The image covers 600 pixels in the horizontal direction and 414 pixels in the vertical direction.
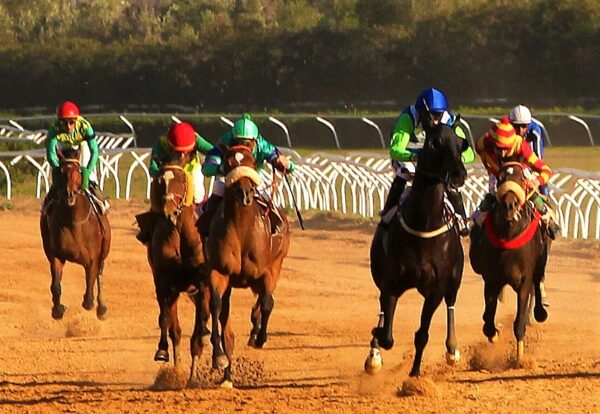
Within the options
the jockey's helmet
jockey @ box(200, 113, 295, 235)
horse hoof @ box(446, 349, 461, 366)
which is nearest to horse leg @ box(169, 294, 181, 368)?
jockey @ box(200, 113, 295, 235)

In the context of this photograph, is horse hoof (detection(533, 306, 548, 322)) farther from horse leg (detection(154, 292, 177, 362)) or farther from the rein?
horse leg (detection(154, 292, 177, 362))

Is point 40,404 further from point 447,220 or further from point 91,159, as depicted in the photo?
point 91,159

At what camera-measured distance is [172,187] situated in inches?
429

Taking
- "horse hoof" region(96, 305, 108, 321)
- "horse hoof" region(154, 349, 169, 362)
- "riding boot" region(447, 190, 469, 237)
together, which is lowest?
"horse hoof" region(96, 305, 108, 321)

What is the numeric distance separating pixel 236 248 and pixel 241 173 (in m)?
0.65

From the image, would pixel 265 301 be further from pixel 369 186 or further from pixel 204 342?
pixel 369 186

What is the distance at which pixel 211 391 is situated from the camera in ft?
35.0

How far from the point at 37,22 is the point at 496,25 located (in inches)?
1012

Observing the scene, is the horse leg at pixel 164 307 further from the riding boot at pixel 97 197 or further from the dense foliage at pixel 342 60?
the dense foliage at pixel 342 60

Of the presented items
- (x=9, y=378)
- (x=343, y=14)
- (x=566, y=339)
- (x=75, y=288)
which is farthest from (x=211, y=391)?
(x=343, y=14)

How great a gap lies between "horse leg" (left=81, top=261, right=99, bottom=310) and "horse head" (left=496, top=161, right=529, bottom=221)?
460 centimetres

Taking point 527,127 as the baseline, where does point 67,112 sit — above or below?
below

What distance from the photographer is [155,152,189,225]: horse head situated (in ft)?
35.8

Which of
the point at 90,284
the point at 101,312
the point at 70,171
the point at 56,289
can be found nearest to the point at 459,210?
the point at 70,171
